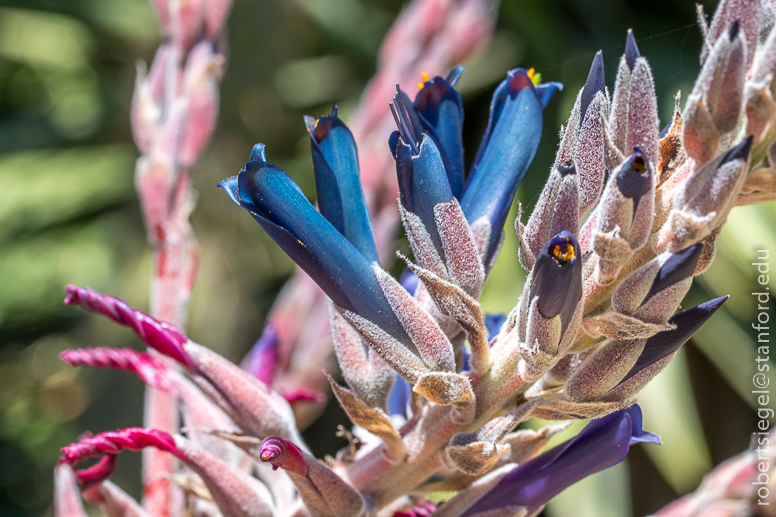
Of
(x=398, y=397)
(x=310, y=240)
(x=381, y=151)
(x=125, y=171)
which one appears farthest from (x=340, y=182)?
(x=125, y=171)

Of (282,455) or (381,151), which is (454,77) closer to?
(282,455)

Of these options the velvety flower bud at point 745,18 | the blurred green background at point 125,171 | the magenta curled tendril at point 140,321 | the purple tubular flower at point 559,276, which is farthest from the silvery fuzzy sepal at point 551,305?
the blurred green background at point 125,171

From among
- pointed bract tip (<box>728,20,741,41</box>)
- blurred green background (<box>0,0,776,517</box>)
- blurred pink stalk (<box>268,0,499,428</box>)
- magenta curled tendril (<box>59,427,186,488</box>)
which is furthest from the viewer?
blurred green background (<box>0,0,776,517</box>)

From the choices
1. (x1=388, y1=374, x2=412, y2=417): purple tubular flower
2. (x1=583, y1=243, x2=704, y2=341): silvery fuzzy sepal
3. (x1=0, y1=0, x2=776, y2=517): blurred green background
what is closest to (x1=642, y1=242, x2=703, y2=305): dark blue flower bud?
(x1=583, y1=243, x2=704, y2=341): silvery fuzzy sepal

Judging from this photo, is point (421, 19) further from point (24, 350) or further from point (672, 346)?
point (24, 350)

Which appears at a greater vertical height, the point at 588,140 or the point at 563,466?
the point at 588,140

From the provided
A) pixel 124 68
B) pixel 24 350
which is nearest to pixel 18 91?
pixel 124 68

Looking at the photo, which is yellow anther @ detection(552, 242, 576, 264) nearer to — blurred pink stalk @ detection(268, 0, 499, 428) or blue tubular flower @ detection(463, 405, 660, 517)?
blue tubular flower @ detection(463, 405, 660, 517)
